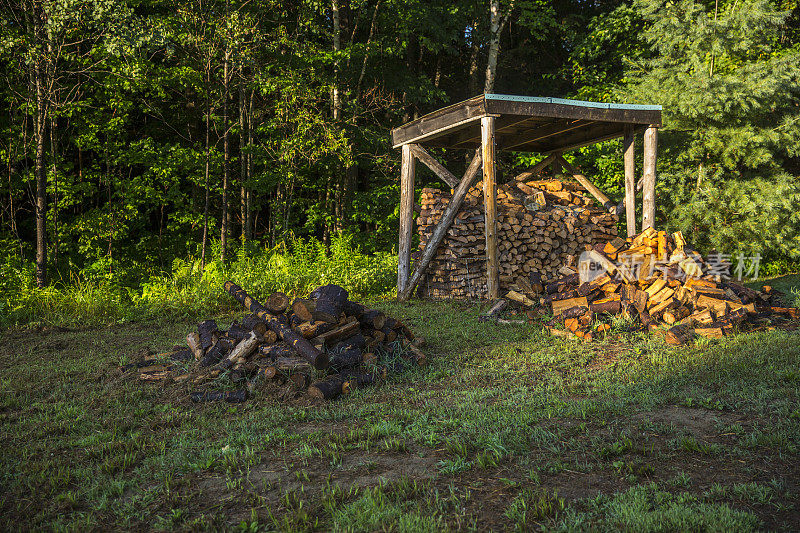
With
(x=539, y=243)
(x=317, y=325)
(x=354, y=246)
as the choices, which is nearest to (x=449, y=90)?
(x=354, y=246)

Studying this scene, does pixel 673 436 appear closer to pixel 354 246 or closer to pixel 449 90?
pixel 354 246

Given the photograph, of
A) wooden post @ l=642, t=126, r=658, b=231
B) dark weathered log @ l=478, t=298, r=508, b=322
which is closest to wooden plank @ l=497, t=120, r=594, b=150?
wooden post @ l=642, t=126, r=658, b=231

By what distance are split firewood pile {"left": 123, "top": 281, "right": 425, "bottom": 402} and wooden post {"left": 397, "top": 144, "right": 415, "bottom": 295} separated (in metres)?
4.04

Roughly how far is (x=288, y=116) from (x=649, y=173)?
7.80 m

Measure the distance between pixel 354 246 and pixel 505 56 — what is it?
804 cm

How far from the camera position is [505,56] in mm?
17625

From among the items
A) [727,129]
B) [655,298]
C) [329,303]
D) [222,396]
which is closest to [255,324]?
[329,303]

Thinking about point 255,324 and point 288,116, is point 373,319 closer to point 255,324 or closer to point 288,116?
point 255,324

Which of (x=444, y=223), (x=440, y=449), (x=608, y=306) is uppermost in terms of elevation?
(x=444, y=223)

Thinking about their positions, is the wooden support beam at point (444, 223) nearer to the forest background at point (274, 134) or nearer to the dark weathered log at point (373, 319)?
the forest background at point (274, 134)

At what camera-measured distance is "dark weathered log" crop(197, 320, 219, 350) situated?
5.61 meters

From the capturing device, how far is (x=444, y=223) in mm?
9438

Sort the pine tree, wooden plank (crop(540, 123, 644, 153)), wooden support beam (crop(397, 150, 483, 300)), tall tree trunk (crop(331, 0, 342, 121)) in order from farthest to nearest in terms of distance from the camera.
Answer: tall tree trunk (crop(331, 0, 342, 121))
the pine tree
wooden plank (crop(540, 123, 644, 153))
wooden support beam (crop(397, 150, 483, 300))

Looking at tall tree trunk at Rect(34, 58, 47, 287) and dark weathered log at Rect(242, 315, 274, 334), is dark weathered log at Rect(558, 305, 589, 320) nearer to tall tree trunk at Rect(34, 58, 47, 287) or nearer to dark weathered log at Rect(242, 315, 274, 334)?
dark weathered log at Rect(242, 315, 274, 334)
